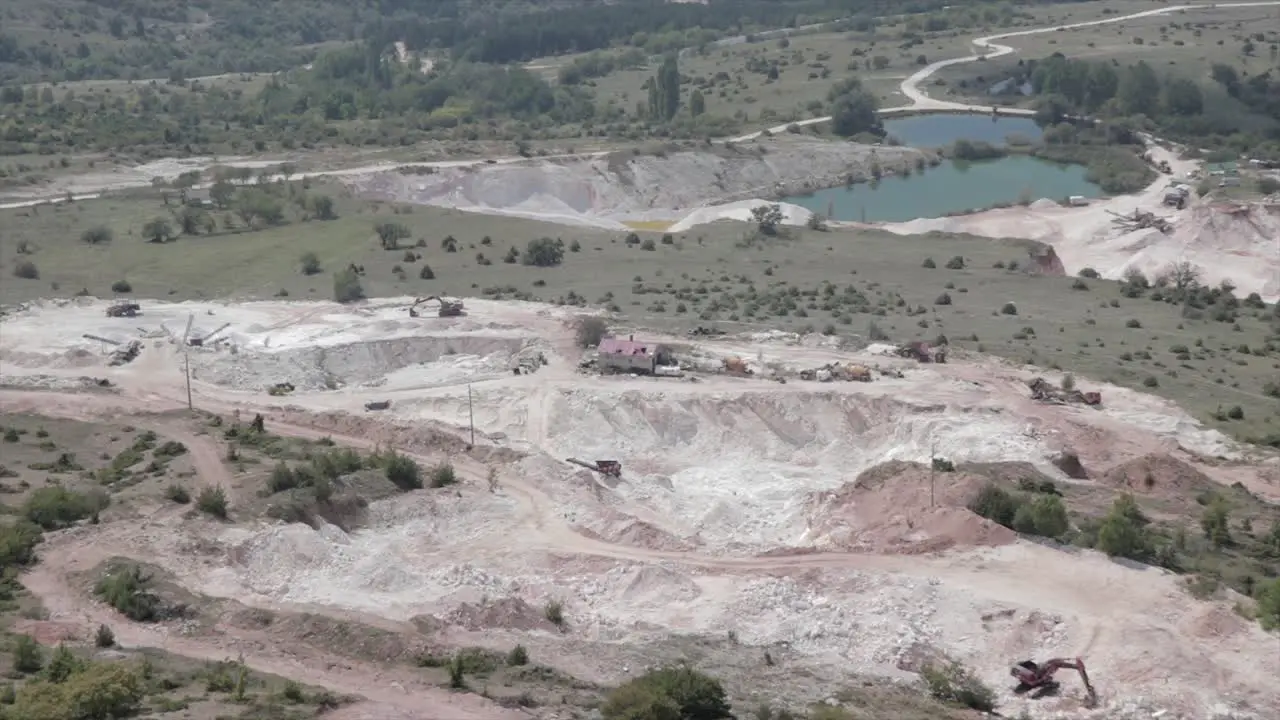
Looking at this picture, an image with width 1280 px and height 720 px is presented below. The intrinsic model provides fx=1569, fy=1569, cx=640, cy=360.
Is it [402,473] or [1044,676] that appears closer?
[1044,676]

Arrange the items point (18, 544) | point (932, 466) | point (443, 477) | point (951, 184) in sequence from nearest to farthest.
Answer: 1. point (18, 544)
2. point (932, 466)
3. point (443, 477)
4. point (951, 184)

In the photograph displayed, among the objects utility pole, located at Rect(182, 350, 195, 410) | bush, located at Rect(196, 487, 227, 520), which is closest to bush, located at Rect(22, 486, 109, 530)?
bush, located at Rect(196, 487, 227, 520)

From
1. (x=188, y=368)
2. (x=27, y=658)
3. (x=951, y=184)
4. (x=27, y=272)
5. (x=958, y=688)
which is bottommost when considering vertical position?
(x=951, y=184)

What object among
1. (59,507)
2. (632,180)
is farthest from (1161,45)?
(59,507)

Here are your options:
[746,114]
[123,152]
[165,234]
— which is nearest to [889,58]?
[746,114]

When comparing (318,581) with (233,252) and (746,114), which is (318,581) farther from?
(746,114)

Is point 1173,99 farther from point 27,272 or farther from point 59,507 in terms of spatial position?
point 59,507
